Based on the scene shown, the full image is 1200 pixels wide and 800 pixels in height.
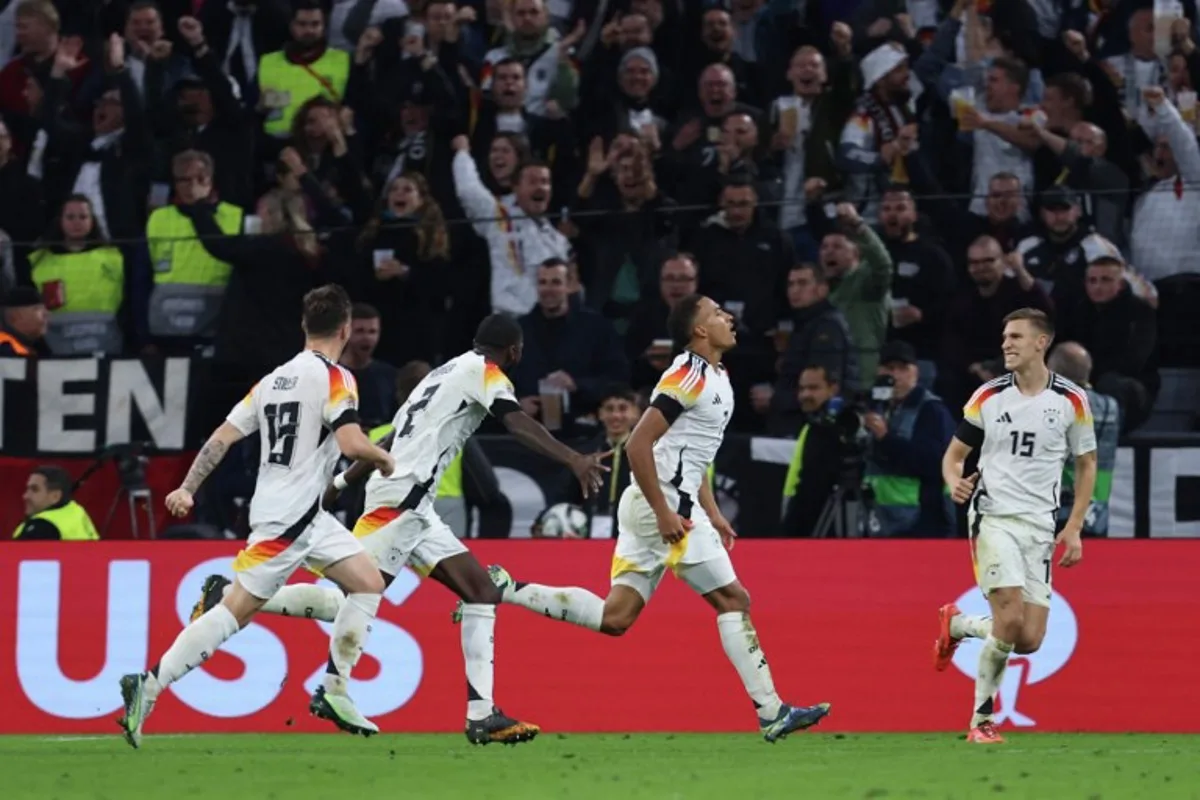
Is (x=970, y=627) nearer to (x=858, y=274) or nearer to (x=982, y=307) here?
(x=982, y=307)

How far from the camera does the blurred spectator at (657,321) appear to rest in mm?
14969

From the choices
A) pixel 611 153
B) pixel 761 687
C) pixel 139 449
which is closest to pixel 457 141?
pixel 611 153

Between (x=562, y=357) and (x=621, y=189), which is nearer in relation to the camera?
(x=562, y=357)

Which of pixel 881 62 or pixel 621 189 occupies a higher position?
pixel 881 62

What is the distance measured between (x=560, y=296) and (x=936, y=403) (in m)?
2.79

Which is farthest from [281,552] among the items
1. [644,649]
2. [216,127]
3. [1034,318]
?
[216,127]

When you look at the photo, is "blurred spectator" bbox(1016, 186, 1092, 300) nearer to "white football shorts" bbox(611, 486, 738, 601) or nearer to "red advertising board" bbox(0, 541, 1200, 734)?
"red advertising board" bbox(0, 541, 1200, 734)

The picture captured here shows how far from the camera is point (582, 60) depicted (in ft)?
57.8

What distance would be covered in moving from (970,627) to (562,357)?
429 cm

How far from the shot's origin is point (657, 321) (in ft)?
49.8

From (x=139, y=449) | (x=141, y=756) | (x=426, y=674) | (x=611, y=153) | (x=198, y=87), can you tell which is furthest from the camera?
(x=198, y=87)

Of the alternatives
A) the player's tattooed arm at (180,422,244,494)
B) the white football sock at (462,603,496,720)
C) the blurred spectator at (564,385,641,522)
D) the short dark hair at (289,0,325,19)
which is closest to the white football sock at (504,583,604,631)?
the white football sock at (462,603,496,720)

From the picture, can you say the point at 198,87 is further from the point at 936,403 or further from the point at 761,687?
the point at 761,687

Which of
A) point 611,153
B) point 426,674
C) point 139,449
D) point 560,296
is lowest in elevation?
point 426,674
